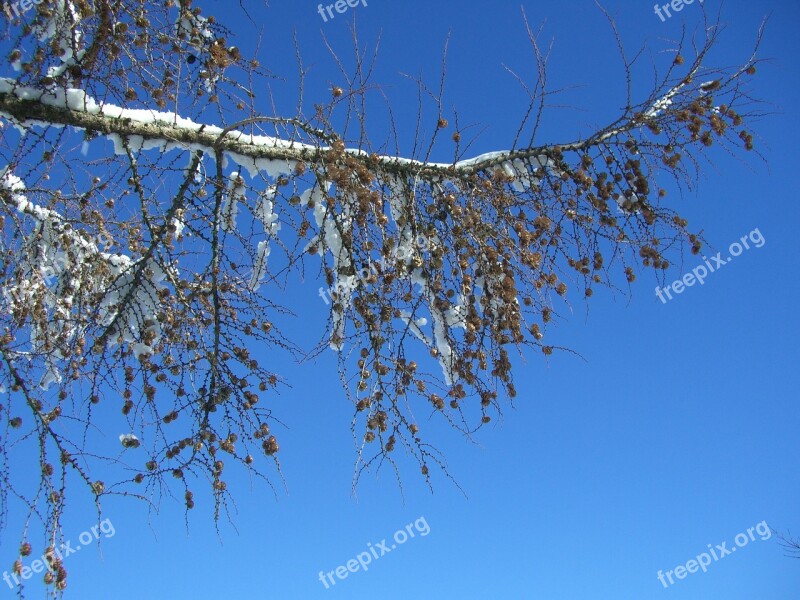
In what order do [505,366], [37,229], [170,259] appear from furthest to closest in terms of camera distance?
[37,229] < [170,259] < [505,366]

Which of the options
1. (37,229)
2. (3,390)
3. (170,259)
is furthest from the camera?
(37,229)

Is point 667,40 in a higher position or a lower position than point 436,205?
higher

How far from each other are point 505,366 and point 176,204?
6.51 ft

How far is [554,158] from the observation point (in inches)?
151

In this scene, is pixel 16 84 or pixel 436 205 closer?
pixel 16 84

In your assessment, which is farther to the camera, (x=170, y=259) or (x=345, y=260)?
(x=170, y=259)

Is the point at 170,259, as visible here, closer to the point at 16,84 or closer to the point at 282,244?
the point at 282,244

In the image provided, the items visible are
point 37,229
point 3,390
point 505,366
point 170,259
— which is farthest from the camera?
point 37,229

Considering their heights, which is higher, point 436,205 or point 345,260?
point 436,205

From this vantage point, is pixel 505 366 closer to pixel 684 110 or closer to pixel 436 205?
pixel 436 205

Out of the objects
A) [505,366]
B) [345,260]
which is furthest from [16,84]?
[505,366]

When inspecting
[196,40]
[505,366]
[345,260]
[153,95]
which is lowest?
[505,366]

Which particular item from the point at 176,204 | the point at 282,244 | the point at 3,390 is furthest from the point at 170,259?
the point at 3,390

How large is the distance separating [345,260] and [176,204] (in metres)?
1.09
